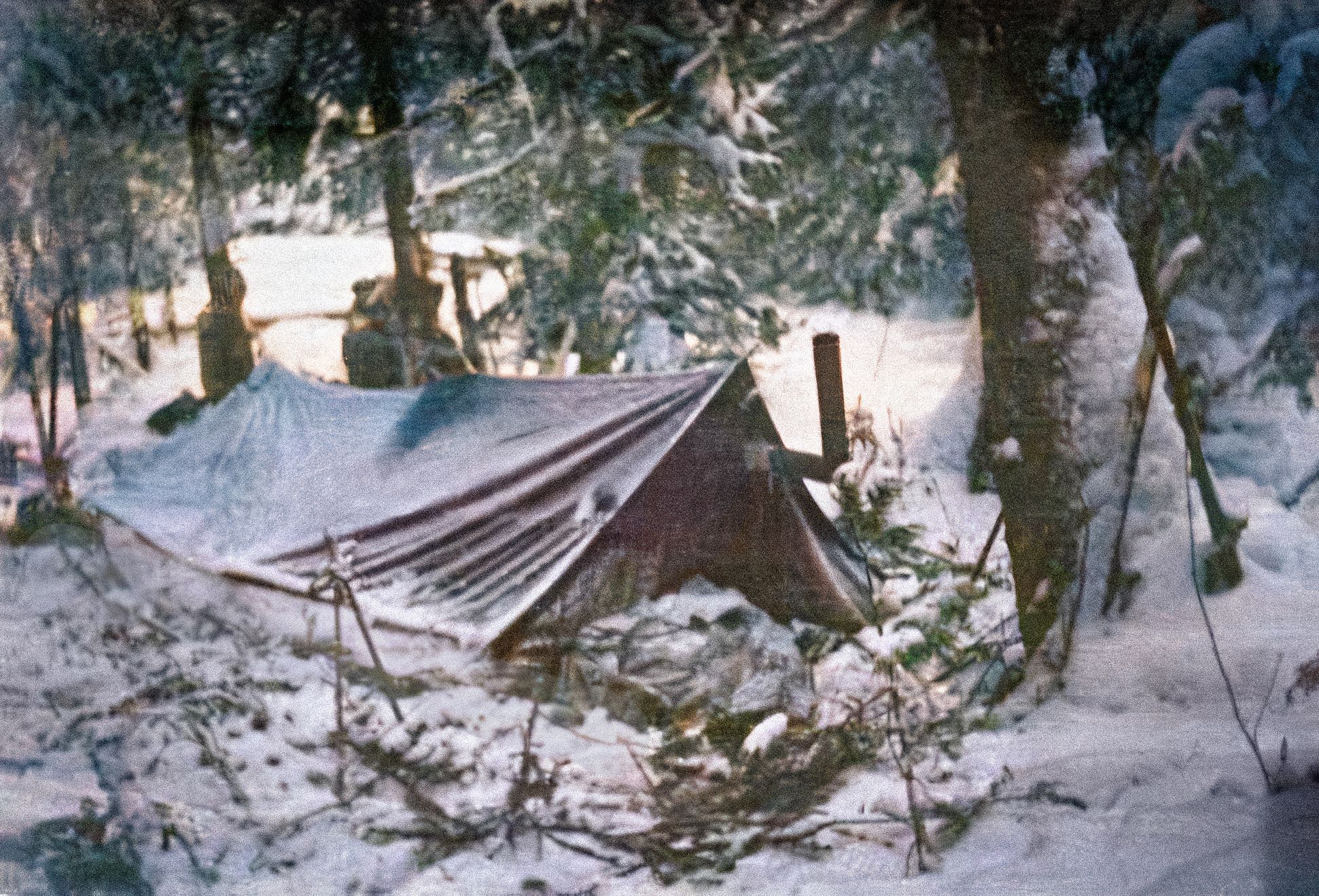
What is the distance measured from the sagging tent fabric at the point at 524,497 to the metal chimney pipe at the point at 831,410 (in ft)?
0.40

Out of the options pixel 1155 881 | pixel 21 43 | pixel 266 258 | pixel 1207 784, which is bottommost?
pixel 1155 881

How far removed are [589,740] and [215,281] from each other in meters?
1.68

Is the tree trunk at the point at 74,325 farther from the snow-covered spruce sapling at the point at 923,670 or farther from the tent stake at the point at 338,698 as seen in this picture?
the snow-covered spruce sapling at the point at 923,670

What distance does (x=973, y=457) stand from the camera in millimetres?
3082

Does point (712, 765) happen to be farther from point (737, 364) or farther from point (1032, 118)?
point (1032, 118)

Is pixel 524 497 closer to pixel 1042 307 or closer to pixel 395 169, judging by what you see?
pixel 395 169

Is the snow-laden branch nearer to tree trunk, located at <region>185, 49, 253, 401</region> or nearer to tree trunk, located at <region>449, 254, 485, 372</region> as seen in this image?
tree trunk, located at <region>449, 254, 485, 372</region>

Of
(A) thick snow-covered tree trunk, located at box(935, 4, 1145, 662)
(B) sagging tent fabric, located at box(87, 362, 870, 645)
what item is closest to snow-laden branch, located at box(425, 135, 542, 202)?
(B) sagging tent fabric, located at box(87, 362, 870, 645)

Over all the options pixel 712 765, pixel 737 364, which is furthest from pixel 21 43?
pixel 712 765

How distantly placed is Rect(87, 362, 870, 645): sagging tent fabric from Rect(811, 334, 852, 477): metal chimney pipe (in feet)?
0.40

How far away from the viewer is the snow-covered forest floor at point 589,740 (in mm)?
3047

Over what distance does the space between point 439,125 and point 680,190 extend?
27.7 inches

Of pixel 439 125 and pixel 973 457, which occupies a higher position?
pixel 439 125

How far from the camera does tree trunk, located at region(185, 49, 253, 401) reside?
306cm
